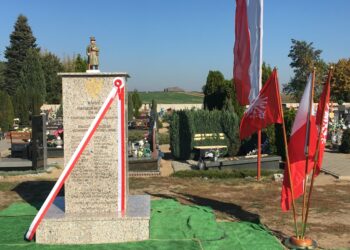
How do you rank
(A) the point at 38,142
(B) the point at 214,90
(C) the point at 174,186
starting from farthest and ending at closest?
1. (B) the point at 214,90
2. (A) the point at 38,142
3. (C) the point at 174,186

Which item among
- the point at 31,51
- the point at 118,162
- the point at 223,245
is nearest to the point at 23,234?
the point at 118,162

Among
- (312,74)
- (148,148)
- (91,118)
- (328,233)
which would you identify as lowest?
(328,233)

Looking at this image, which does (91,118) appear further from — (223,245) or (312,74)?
(312,74)

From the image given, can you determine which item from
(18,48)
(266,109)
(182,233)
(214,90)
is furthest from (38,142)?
(18,48)

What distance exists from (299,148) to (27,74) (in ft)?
157

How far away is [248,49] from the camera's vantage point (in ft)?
36.4

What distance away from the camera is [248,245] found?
6.74 meters

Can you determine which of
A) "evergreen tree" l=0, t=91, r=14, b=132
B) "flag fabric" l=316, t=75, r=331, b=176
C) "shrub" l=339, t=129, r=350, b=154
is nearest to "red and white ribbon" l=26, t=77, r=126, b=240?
"flag fabric" l=316, t=75, r=331, b=176

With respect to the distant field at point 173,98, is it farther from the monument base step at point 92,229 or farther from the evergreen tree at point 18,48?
the monument base step at point 92,229

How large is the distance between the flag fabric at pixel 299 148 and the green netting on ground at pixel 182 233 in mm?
862

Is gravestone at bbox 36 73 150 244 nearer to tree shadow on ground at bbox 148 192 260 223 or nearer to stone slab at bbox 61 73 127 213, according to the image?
stone slab at bbox 61 73 127 213

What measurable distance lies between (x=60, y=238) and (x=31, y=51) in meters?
48.0

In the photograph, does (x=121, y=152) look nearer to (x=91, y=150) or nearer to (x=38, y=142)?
(x=91, y=150)

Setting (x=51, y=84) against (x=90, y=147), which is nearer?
(x=90, y=147)
